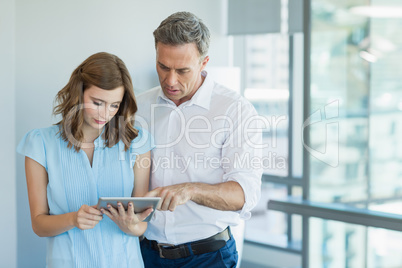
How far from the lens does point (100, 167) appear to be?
1.82 meters

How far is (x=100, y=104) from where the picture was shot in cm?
179

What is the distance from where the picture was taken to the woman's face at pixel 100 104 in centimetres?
178

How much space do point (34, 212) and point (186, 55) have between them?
815 mm

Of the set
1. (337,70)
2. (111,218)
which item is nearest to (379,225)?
(337,70)

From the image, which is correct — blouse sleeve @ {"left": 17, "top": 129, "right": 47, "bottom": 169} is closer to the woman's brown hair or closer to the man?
the woman's brown hair

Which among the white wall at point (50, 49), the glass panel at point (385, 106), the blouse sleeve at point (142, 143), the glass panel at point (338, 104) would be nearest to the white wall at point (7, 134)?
the white wall at point (50, 49)

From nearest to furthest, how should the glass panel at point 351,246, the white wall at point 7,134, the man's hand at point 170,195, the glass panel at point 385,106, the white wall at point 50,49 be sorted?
the man's hand at point 170,195
the white wall at point 7,134
the white wall at point 50,49
the glass panel at point 385,106
the glass panel at point 351,246

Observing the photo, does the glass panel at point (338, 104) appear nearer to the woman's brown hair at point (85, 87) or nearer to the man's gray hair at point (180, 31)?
the man's gray hair at point (180, 31)

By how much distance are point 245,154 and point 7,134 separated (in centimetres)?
164

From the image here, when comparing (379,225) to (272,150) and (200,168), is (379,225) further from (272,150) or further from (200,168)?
(200,168)

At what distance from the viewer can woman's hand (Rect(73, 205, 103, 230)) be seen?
5.37 feet

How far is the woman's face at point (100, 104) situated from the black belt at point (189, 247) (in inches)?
22.0

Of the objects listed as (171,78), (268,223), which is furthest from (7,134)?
(268,223)

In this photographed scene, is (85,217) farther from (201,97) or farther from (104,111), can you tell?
(201,97)
